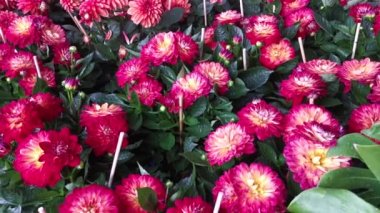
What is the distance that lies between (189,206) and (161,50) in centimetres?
48

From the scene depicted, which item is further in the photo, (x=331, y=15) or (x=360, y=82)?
(x=331, y=15)

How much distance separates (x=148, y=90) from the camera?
3.52 ft

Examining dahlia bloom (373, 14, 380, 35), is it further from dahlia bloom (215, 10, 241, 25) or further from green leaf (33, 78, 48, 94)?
green leaf (33, 78, 48, 94)

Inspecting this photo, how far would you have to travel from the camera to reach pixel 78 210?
29.4 inches

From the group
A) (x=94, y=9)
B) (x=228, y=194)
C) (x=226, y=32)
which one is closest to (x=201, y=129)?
(x=228, y=194)

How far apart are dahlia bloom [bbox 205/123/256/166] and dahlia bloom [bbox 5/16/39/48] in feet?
2.10

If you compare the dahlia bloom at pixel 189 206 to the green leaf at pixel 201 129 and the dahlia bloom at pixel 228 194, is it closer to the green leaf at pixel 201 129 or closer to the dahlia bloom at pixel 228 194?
the dahlia bloom at pixel 228 194

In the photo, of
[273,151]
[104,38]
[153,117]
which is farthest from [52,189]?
[104,38]

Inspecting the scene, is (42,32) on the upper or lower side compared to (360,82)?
upper

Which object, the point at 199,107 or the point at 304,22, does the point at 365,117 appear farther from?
the point at 304,22

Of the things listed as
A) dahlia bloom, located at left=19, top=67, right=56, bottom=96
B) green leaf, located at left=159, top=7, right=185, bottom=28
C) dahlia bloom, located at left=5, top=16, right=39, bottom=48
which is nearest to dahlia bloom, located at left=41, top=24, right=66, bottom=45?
dahlia bloom, located at left=5, top=16, right=39, bottom=48

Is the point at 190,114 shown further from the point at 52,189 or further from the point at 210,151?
the point at 52,189

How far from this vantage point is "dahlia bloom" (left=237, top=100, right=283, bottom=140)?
874mm

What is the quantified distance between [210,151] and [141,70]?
32cm
